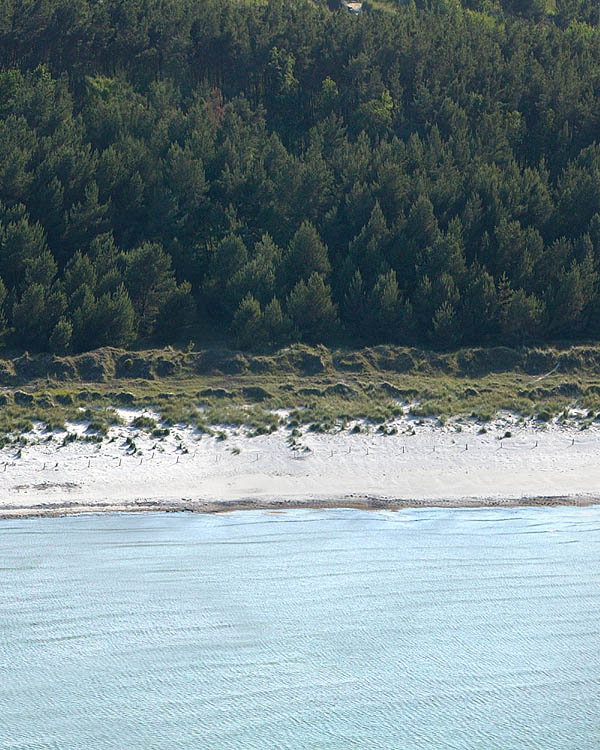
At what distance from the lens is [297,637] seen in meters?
7.25

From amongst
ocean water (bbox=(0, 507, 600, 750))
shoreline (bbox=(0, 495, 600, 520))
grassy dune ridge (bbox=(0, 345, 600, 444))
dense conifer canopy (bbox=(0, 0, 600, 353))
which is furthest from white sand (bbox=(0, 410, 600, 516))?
dense conifer canopy (bbox=(0, 0, 600, 353))

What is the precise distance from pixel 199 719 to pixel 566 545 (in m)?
5.50

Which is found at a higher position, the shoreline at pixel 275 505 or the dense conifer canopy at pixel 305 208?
the dense conifer canopy at pixel 305 208

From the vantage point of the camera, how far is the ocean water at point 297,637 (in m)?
5.86

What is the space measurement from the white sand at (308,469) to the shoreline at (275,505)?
0.09 ft

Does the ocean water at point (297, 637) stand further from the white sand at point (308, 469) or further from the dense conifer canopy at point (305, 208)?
the dense conifer canopy at point (305, 208)

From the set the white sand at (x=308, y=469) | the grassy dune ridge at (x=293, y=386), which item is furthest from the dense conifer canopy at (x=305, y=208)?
the white sand at (x=308, y=469)

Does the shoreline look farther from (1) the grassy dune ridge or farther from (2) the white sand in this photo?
(1) the grassy dune ridge

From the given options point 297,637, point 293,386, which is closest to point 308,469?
point 293,386

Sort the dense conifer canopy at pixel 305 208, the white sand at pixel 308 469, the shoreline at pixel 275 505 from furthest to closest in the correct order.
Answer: the dense conifer canopy at pixel 305 208 < the white sand at pixel 308 469 < the shoreline at pixel 275 505

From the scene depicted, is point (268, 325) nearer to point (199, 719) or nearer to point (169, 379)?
point (169, 379)

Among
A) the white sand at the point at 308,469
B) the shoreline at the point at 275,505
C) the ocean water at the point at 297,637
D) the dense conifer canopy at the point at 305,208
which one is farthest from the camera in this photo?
the dense conifer canopy at the point at 305,208

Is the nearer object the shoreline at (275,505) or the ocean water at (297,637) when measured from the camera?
the ocean water at (297,637)

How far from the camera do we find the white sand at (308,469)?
12.4 meters
